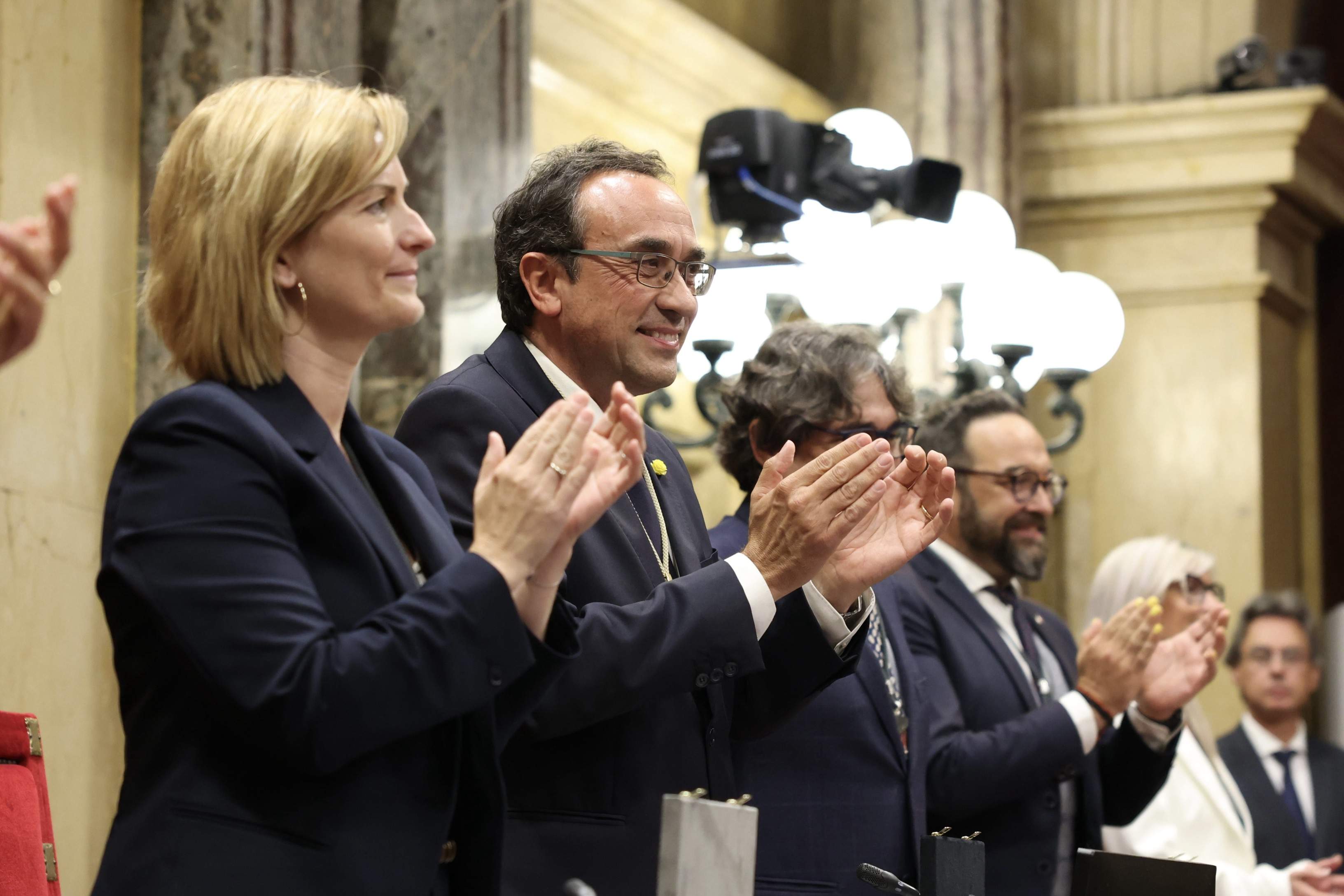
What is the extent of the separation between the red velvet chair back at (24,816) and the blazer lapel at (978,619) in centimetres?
226

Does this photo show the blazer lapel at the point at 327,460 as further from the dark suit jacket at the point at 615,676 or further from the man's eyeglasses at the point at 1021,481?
the man's eyeglasses at the point at 1021,481

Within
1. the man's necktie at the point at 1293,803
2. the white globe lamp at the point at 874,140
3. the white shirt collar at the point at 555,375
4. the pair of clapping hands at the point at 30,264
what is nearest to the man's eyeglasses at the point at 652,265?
the white shirt collar at the point at 555,375

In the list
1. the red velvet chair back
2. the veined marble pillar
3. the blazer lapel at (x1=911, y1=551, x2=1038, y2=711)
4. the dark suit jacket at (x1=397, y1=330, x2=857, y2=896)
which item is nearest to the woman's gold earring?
the dark suit jacket at (x1=397, y1=330, x2=857, y2=896)

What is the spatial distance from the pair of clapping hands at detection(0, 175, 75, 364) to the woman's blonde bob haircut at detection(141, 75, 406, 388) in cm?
24

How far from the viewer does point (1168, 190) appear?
8.74 meters

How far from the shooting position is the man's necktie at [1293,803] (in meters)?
6.89

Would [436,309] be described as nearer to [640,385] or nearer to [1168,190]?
[640,385]

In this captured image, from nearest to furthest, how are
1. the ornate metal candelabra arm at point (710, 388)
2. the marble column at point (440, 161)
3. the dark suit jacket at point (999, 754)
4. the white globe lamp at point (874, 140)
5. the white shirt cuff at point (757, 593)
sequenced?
the white shirt cuff at point (757, 593) → the dark suit jacket at point (999, 754) → the marble column at point (440, 161) → the ornate metal candelabra arm at point (710, 388) → the white globe lamp at point (874, 140)

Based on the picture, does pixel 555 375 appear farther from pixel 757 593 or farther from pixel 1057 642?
pixel 1057 642

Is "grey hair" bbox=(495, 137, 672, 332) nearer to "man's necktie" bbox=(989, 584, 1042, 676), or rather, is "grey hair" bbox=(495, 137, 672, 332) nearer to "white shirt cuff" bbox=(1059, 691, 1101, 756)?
"white shirt cuff" bbox=(1059, 691, 1101, 756)

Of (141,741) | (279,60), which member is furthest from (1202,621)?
(141,741)

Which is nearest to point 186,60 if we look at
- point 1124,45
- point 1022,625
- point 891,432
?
point 891,432

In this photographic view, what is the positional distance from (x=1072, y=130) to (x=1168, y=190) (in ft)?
1.82

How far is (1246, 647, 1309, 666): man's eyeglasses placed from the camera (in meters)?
7.36
